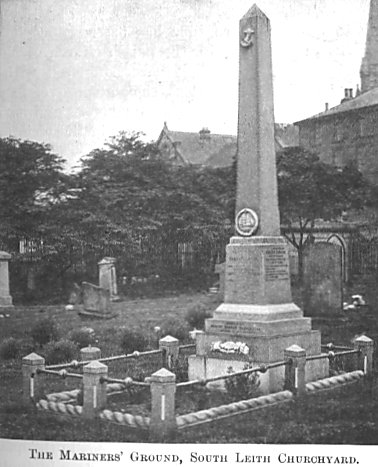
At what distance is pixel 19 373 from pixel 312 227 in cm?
432

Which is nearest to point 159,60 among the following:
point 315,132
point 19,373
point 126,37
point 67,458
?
point 126,37

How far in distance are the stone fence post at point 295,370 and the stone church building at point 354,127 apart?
83.0 inches

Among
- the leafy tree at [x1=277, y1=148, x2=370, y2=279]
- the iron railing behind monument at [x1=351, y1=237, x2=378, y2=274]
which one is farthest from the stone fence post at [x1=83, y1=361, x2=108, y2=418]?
the iron railing behind monument at [x1=351, y1=237, x2=378, y2=274]

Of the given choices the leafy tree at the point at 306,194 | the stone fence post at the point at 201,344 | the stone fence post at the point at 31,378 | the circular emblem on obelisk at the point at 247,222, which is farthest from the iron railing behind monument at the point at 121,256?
the circular emblem on obelisk at the point at 247,222

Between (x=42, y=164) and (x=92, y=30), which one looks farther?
(x=42, y=164)

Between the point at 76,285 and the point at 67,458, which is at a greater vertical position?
the point at 76,285

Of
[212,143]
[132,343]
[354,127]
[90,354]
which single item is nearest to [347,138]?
[354,127]

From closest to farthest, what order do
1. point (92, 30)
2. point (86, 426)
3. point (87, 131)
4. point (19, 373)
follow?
point (86, 426) → point (92, 30) → point (19, 373) → point (87, 131)

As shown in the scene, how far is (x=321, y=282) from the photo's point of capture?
9.62 metres

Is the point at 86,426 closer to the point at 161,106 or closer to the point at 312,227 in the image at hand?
the point at 161,106

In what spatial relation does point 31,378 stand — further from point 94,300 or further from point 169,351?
point 94,300

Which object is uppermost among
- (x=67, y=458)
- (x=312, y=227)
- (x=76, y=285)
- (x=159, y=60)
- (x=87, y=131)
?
(x=159, y=60)

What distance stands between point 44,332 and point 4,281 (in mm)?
1204

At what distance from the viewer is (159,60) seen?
6762 millimetres
